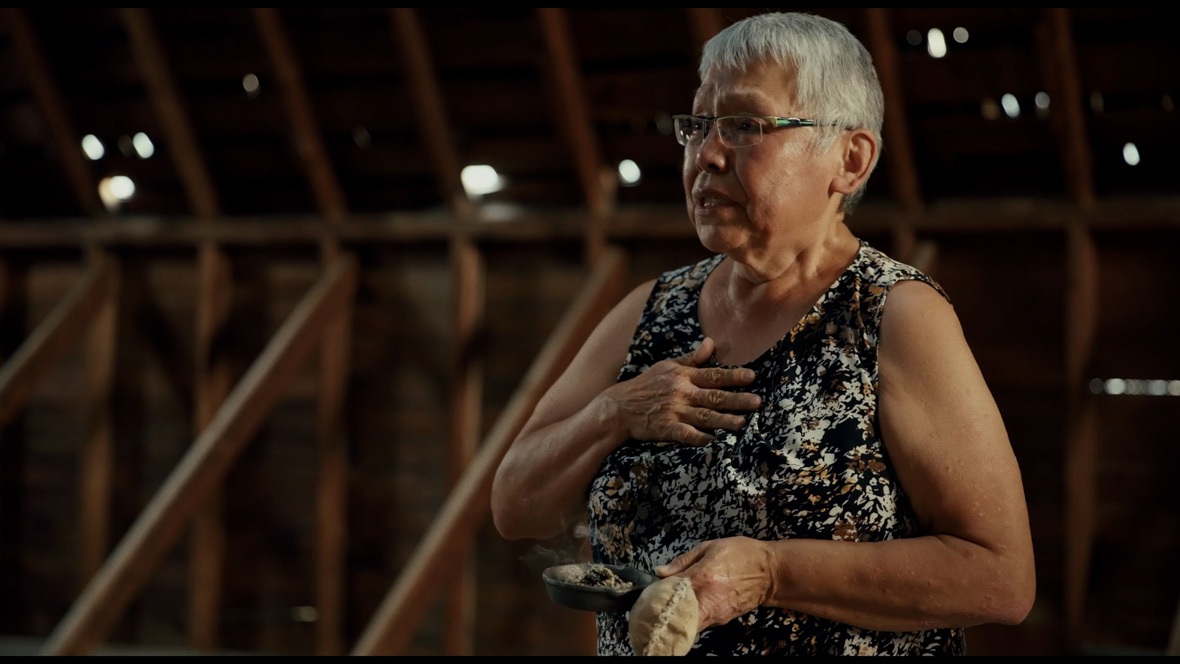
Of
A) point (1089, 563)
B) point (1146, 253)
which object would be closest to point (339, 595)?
point (1089, 563)

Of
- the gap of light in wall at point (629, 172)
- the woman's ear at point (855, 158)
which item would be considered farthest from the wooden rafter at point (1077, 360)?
the woman's ear at point (855, 158)

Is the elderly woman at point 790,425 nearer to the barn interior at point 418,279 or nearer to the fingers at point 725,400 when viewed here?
the fingers at point 725,400

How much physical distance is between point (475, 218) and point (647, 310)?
2.52 metres

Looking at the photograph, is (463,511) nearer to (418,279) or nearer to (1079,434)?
(418,279)

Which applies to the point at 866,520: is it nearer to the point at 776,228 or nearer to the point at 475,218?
the point at 776,228

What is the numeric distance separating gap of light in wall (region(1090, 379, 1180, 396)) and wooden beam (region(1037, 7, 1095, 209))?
20.0 inches

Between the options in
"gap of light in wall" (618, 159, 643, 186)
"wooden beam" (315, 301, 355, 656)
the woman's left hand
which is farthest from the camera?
"wooden beam" (315, 301, 355, 656)

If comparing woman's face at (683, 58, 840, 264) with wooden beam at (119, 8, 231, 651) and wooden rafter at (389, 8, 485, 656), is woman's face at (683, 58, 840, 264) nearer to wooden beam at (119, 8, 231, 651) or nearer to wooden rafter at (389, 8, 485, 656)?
wooden rafter at (389, 8, 485, 656)

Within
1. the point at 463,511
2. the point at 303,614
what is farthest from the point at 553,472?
the point at 303,614

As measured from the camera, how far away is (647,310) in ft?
5.34

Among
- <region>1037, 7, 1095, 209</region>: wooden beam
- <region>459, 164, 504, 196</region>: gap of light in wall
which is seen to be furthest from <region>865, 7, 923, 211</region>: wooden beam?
<region>459, 164, 504, 196</region>: gap of light in wall

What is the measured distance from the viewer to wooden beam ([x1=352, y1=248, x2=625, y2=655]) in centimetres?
314

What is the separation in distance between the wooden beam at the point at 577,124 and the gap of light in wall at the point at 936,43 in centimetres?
105

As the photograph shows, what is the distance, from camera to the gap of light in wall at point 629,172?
12.9 feet
